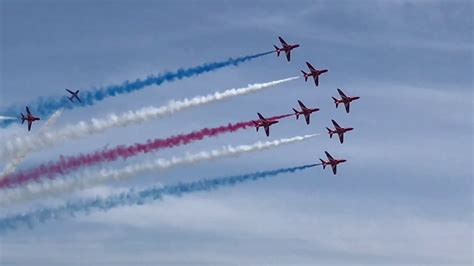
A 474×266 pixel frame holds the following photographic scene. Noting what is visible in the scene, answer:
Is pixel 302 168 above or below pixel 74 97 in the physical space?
below

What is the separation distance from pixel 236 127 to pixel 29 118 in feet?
134

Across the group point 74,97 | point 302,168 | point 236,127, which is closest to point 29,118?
point 74,97

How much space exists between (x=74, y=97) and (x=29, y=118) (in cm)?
1010

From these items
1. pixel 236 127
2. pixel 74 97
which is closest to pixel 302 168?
pixel 236 127

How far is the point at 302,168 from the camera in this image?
648 ft

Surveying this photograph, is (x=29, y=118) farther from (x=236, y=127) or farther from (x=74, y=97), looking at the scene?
(x=236, y=127)

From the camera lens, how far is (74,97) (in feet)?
638

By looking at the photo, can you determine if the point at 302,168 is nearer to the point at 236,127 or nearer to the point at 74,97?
the point at 236,127

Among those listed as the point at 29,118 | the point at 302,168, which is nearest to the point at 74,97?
the point at 29,118

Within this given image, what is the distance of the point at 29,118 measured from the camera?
19588 centimetres

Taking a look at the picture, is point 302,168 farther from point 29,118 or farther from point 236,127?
point 29,118

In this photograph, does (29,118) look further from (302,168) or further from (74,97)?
(302,168)

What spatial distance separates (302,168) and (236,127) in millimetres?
16116

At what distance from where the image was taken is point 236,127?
193000mm
